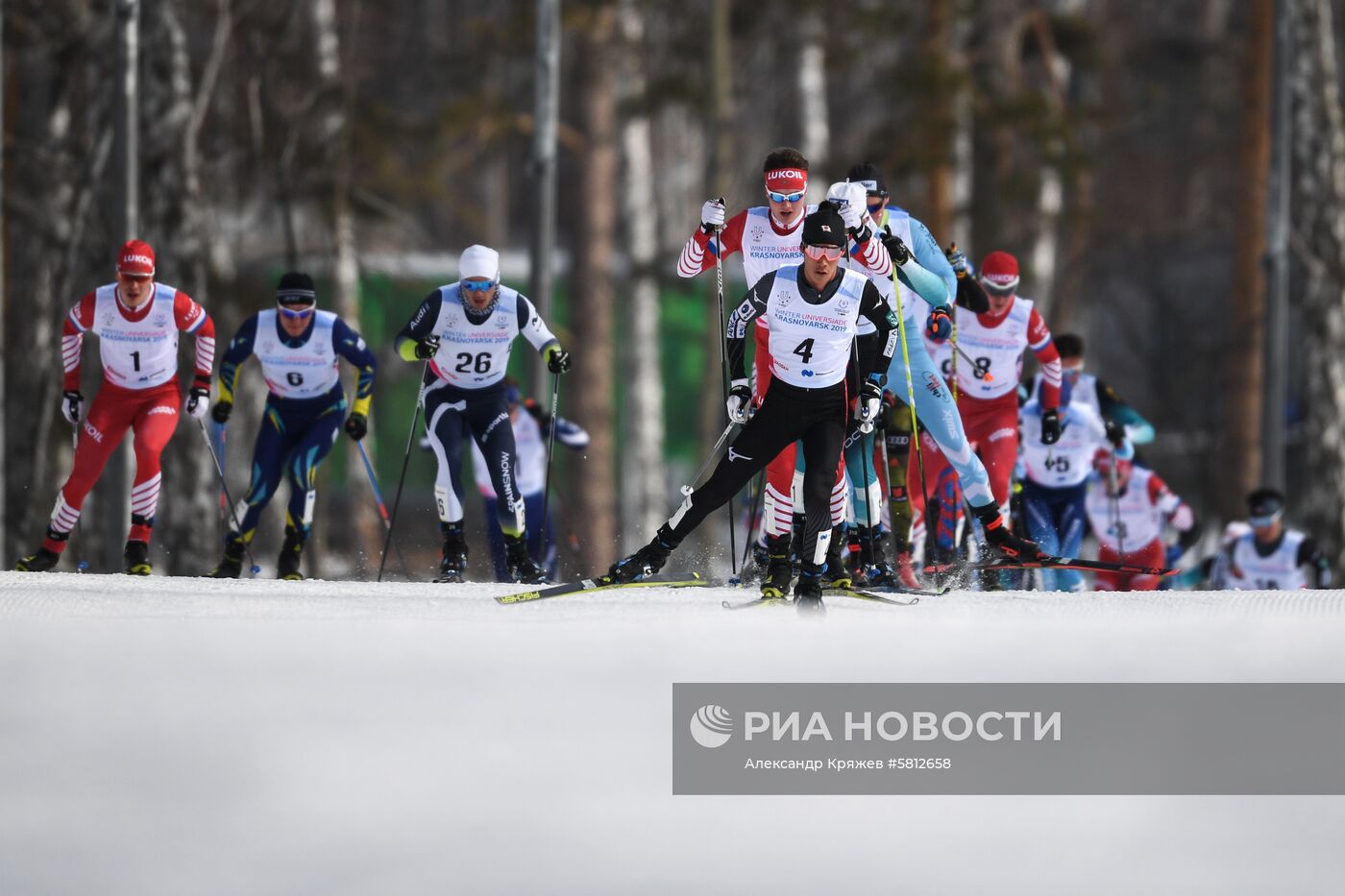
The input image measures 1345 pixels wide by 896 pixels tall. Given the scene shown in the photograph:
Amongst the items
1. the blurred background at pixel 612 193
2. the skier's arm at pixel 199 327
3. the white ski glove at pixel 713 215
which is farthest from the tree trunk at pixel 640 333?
the white ski glove at pixel 713 215

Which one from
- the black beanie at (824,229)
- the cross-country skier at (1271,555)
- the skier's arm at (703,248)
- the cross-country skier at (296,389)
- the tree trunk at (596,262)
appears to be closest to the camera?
the black beanie at (824,229)

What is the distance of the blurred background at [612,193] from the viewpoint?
1689 cm

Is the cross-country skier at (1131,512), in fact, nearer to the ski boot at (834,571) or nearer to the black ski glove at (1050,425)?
the black ski glove at (1050,425)

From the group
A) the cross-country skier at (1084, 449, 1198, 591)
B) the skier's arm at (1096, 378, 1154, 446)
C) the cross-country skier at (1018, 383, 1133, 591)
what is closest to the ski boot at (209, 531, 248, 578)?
the cross-country skier at (1018, 383, 1133, 591)

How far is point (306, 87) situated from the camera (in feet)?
70.3

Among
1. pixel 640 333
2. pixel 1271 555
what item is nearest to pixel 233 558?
pixel 1271 555

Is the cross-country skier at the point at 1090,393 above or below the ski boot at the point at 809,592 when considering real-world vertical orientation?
above

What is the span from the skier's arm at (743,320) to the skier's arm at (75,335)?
3.76 meters

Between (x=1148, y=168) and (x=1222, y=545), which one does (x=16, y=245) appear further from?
(x=1148, y=168)

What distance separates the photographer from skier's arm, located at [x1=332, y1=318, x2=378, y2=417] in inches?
416

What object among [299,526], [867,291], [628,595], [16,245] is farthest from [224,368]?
[16,245]

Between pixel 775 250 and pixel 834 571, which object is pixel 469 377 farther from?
pixel 834 571

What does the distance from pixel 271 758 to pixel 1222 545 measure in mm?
9575

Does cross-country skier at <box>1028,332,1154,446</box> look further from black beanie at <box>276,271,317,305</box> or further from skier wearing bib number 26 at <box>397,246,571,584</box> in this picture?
black beanie at <box>276,271,317,305</box>
